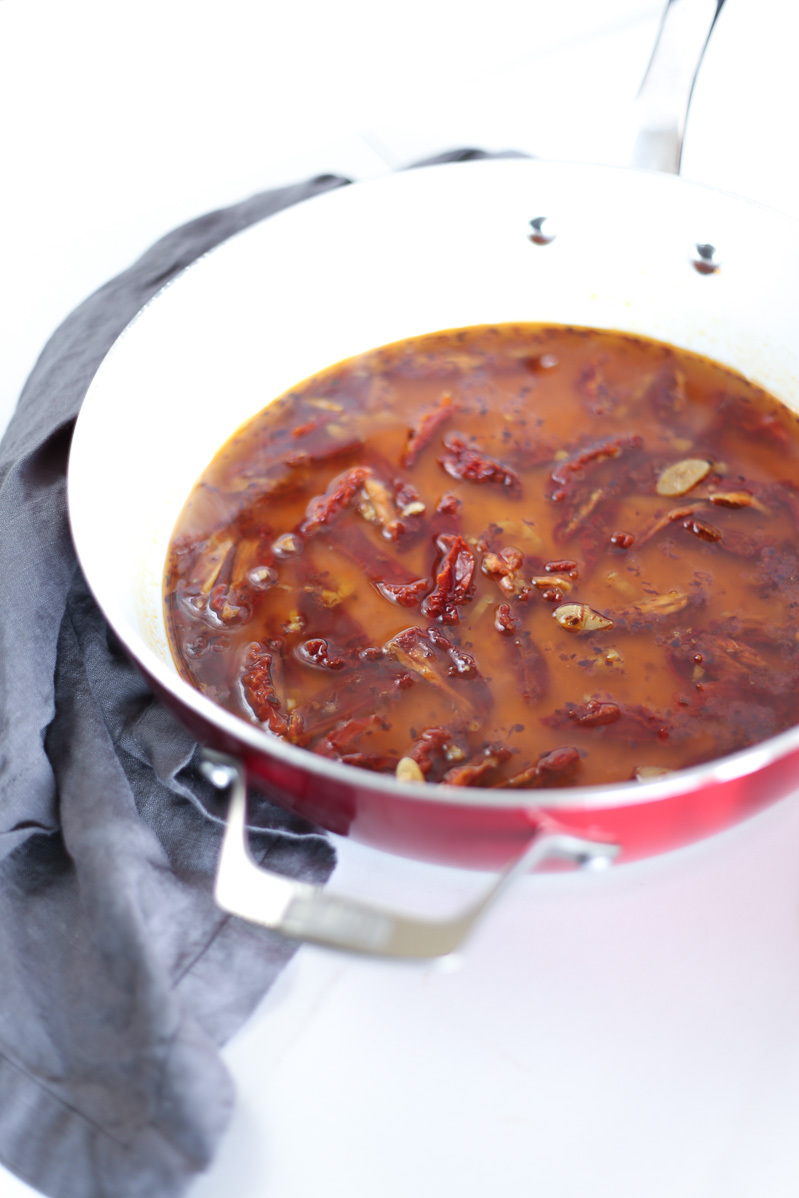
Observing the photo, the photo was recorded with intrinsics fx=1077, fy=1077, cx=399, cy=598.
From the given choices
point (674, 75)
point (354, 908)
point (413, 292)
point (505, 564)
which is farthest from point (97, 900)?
point (674, 75)

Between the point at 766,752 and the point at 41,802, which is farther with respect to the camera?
the point at 41,802

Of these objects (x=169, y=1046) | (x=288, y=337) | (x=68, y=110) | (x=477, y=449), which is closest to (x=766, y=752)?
(x=169, y=1046)

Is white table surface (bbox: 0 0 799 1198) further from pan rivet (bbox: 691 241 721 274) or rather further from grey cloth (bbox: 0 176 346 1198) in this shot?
pan rivet (bbox: 691 241 721 274)

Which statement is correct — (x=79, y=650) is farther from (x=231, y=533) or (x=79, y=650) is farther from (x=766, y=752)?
(x=766, y=752)

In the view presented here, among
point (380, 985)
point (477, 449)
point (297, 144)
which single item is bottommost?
point (380, 985)

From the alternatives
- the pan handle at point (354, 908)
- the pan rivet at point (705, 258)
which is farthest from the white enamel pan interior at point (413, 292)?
the pan handle at point (354, 908)

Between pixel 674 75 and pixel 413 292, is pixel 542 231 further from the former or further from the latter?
pixel 674 75
